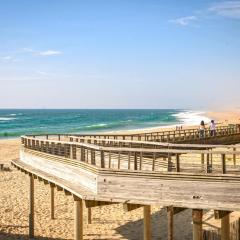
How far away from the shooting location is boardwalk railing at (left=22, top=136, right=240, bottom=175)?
12845 millimetres

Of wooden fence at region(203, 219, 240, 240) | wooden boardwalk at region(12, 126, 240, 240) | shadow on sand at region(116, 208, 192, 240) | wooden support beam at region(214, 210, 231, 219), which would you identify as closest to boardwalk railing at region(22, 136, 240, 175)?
wooden boardwalk at region(12, 126, 240, 240)

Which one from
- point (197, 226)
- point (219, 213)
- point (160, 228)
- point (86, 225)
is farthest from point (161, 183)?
point (86, 225)

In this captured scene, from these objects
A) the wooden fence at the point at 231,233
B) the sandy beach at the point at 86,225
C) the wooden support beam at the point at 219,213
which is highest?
the wooden support beam at the point at 219,213

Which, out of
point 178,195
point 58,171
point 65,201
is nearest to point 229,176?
point 178,195

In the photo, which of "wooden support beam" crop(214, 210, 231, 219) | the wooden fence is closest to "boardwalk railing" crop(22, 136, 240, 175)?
"wooden support beam" crop(214, 210, 231, 219)

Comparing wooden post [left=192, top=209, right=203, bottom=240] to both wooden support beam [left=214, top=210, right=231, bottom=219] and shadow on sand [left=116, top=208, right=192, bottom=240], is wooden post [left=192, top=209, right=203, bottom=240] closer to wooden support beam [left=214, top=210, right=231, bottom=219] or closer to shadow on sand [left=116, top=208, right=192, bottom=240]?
wooden support beam [left=214, top=210, right=231, bottom=219]

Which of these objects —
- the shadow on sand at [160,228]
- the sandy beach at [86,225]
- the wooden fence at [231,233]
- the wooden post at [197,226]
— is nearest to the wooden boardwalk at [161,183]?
the wooden post at [197,226]

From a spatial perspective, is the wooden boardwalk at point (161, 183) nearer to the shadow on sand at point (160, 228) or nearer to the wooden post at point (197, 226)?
the wooden post at point (197, 226)

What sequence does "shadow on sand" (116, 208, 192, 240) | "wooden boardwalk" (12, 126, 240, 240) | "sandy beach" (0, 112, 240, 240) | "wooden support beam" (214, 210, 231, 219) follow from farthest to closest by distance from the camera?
1. "sandy beach" (0, 112, 240, 240)
2. "shadow on sand" (116, 208, 192, 240)
3. "wooden support beam" (214, 210, 231, 219)
4. "wooden boardwalk" (12, 126, 240, 240)

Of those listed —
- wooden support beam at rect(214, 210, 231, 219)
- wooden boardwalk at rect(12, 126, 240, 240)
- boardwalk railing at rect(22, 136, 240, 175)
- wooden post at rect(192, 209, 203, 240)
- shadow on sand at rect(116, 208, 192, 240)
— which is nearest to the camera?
wooden boardwalk at rect(12, 126, 240, 240)

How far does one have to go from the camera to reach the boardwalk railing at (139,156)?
12845mm

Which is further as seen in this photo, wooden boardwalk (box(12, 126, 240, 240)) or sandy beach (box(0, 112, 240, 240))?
sandy beach (box(0, 112, 240, 240))

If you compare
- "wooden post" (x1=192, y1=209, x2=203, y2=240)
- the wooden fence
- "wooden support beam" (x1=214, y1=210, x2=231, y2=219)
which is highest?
"wooden support beam" (x1=214, y1=210, x2=231, y2=219)

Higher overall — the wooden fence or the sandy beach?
the wooden fence
